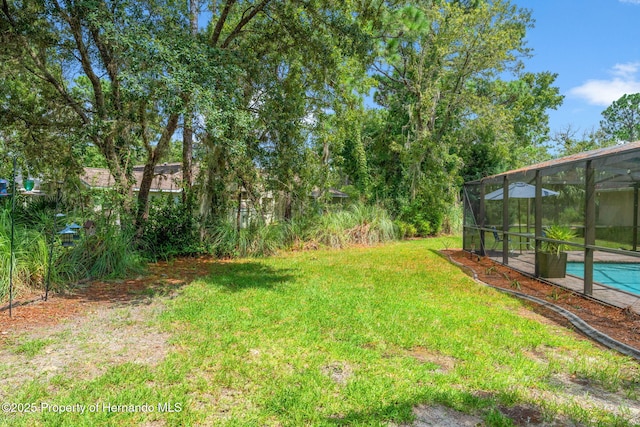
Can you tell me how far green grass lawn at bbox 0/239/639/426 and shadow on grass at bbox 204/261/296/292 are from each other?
2.08ft

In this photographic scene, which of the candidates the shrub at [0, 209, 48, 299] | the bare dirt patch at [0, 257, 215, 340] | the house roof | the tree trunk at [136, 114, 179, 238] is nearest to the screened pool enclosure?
the bare dirt patch at [0, 257, 215, 340]

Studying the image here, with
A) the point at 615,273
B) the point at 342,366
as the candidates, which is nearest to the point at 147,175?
the point at 342,366

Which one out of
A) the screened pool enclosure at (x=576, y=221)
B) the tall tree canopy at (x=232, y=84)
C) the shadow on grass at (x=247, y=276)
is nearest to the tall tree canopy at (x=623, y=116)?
the tall tree canopy at (x=232, y=84)

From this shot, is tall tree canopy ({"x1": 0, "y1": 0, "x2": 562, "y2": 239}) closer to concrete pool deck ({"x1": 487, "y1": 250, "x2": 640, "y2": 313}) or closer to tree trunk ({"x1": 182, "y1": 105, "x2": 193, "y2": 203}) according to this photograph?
tree trunk ({"x1": 182, "y1": 105, "x2": 193, "y2": 203})

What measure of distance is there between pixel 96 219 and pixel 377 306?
578cm

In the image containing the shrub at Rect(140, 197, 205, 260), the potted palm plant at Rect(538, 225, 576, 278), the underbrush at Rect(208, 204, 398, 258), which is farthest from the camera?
the underbrush at Rect(208, 204, 398, 258)

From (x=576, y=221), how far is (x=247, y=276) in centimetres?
626

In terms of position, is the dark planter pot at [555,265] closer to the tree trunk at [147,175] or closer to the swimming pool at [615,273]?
the swimming pool at [615,273]

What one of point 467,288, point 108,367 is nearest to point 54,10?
point 108,367

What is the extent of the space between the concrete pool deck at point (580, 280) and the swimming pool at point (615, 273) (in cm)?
13

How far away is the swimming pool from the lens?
6914 mm

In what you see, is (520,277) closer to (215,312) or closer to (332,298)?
(332,298)

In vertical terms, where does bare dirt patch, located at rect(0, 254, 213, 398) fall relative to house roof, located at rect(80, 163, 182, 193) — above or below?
below

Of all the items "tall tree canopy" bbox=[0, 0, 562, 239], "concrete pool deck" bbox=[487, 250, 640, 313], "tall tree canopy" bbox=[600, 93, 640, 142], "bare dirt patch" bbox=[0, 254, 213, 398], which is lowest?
"bare dirt patch" bbox=[0, 254, 213, 398]
